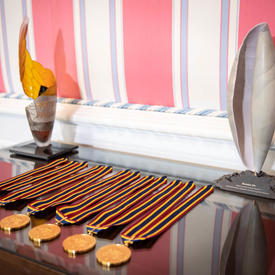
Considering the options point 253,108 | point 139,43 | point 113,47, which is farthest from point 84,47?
point 253,108

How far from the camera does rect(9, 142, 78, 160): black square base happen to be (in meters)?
1.49

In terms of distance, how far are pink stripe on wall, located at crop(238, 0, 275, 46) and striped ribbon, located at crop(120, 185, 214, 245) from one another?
0.57 metres

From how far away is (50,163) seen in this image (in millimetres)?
1430

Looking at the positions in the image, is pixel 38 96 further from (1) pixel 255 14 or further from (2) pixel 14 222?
(1) pixel 255 14

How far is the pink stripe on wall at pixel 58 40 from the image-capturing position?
1703 millimetres

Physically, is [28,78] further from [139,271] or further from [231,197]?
[139,271]

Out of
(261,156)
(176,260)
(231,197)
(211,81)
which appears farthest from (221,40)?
(176,260)

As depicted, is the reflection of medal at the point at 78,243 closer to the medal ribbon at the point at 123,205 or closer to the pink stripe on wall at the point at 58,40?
the medal ribbon at the point at 123,205

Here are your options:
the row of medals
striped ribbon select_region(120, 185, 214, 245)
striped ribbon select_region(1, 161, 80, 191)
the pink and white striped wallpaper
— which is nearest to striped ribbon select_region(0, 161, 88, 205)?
striped ribbon select_region(1, 161, 80, 191)

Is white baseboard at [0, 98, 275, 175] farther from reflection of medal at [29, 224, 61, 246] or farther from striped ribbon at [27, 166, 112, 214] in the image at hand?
reflection of medal at [29, 224, 61, 246]

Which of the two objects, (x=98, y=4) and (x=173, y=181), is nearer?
(x=173, y=181)

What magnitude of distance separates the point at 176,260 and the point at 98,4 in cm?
113

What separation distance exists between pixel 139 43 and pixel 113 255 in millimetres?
949

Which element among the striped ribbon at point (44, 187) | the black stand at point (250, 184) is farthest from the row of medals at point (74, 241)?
the black stand at point (250, 184)
